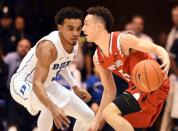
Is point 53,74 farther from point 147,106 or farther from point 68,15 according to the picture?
point 147,106

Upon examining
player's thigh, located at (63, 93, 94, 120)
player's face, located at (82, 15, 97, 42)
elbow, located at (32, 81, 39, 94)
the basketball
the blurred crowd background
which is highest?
→ player's face, located at (82, 15, 97, 42)

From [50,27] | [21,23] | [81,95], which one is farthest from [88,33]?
[50,27]

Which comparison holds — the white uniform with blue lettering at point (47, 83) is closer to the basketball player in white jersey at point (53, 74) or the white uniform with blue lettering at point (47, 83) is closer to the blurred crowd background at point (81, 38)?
the basketball player in white jersey at point (53, 74)

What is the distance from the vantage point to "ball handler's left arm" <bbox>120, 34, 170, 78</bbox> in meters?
5.22

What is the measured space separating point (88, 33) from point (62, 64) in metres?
0.57

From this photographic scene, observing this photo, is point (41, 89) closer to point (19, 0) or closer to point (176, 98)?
point (176, 98)

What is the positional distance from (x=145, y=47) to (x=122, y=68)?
1.43ft

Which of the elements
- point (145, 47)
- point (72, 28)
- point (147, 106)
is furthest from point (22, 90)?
point (145, 47)

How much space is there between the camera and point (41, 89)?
5.70 metres

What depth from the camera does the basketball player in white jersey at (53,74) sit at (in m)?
5.89

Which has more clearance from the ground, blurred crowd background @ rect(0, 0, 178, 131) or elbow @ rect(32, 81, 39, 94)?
elbow @ rect(32, 81, 39, 94)

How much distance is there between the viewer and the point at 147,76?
542cm

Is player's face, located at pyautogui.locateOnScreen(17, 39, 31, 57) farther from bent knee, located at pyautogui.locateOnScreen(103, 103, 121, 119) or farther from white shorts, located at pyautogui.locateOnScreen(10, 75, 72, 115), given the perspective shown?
bent knee, located at pyautogui.locateOnScreen(103, 103, 121, 119)

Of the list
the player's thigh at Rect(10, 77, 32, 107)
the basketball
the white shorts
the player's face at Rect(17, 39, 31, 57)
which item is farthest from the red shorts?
the player's face at Rect(17, 39, 31, 57)
